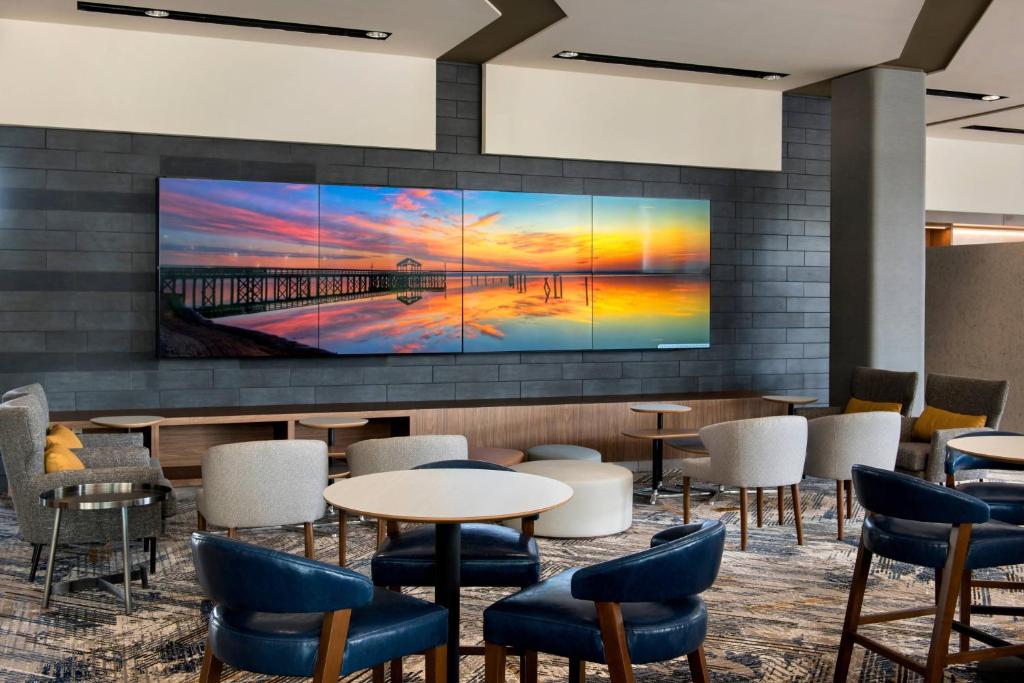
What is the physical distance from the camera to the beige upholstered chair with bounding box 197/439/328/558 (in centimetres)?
462

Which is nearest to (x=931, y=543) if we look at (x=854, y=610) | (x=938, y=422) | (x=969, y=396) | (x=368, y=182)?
(x=854, y=610)

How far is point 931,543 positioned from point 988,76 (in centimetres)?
611

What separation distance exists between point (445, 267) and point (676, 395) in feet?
7.93

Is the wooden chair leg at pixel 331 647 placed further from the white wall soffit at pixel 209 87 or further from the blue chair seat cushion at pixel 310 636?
the white wall soffit at pixel 209 87

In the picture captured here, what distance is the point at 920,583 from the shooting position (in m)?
4.84

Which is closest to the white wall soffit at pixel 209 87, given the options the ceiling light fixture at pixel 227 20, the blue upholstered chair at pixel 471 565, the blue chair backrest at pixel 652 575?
the ceiling light fixture at pixel 227 20

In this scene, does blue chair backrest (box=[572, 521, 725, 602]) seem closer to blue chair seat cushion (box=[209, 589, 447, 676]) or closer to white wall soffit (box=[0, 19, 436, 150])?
blue chair seat cushion (box=[209, 589, 447, 676])

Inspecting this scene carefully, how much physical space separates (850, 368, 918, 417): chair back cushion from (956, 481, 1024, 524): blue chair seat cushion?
2836 millimetres

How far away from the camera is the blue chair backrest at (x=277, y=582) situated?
2406 millimetres

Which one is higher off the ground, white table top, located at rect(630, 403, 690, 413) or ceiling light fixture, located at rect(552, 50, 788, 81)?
ceiling light fixture, located at rect(552, 50, 788, 81)

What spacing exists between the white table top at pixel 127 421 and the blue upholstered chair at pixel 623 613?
437cm

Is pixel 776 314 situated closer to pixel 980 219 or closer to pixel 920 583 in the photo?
pixel 980 219

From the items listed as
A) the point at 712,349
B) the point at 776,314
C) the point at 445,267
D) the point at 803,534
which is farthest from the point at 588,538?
the point at 776,314

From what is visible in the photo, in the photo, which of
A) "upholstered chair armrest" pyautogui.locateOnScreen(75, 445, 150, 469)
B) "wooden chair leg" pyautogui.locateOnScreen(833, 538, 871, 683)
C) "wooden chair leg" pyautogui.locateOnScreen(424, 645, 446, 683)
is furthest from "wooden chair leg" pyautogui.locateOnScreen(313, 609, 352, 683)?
"upholstered chair armrest" pyautogui.locateOnScreen(75, 445, 150, 469)
